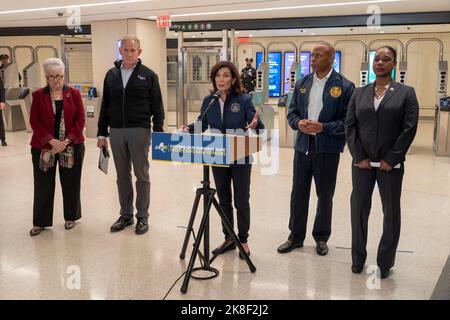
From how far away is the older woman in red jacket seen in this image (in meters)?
3.90

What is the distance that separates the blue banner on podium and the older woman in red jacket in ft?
4.47

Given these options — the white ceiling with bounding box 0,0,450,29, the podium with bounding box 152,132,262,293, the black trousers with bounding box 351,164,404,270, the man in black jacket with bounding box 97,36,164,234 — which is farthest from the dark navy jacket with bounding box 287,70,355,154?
the white ceiling with bounding box 0,0,450,29

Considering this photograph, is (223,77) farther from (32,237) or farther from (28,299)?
(32,237)

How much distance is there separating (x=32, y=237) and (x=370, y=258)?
2709 millimetres

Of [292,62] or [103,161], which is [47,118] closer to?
[103,161]

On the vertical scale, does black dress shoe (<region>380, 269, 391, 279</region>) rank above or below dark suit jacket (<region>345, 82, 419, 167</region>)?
below

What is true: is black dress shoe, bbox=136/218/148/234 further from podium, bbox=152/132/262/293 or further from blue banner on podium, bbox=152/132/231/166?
blue banner on podium, bbox=152/132/231/166

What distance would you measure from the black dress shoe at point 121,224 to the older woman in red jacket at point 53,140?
0.40 m

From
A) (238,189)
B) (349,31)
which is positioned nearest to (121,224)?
(238,189)

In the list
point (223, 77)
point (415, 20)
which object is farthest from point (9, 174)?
point (415, 20)

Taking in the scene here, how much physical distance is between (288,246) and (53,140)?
2.06 meters

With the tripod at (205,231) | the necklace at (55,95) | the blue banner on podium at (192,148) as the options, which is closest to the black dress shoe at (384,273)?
the tripod at (205,231)

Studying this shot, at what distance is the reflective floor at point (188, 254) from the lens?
300cm
